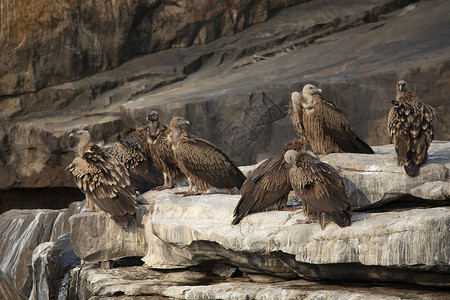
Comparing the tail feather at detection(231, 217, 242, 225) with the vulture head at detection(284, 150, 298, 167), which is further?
the tail feather at detection(231, 217, 242, 225)

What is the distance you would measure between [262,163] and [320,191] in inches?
63.6

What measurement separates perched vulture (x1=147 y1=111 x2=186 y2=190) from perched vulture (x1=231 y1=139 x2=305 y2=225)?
2105mm

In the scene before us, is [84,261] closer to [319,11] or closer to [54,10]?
[54,10]

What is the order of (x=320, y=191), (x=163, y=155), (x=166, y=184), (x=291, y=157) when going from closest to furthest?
1. (x=320, y=191)
2. (x=291, y=157)
3. (x=163, y=155)
4. (x=166, y=184)

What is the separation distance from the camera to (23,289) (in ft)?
43.4

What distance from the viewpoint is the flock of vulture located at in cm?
831

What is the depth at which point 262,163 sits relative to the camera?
31.5 ft

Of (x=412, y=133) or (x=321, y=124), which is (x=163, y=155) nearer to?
(x=321, y=124)

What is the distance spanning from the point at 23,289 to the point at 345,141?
647 centimetres

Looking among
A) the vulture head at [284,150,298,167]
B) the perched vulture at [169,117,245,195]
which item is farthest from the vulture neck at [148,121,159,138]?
the vulture head at [284,150,298,167]

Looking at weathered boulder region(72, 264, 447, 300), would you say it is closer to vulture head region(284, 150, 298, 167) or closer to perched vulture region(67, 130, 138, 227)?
perched vulture region(67, 130, 138, 227)

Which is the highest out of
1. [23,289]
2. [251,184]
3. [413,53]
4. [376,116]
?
[413,53]

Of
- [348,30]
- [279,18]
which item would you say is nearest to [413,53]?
[348,30]

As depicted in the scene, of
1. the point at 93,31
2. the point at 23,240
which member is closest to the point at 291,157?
the point at 23,240
